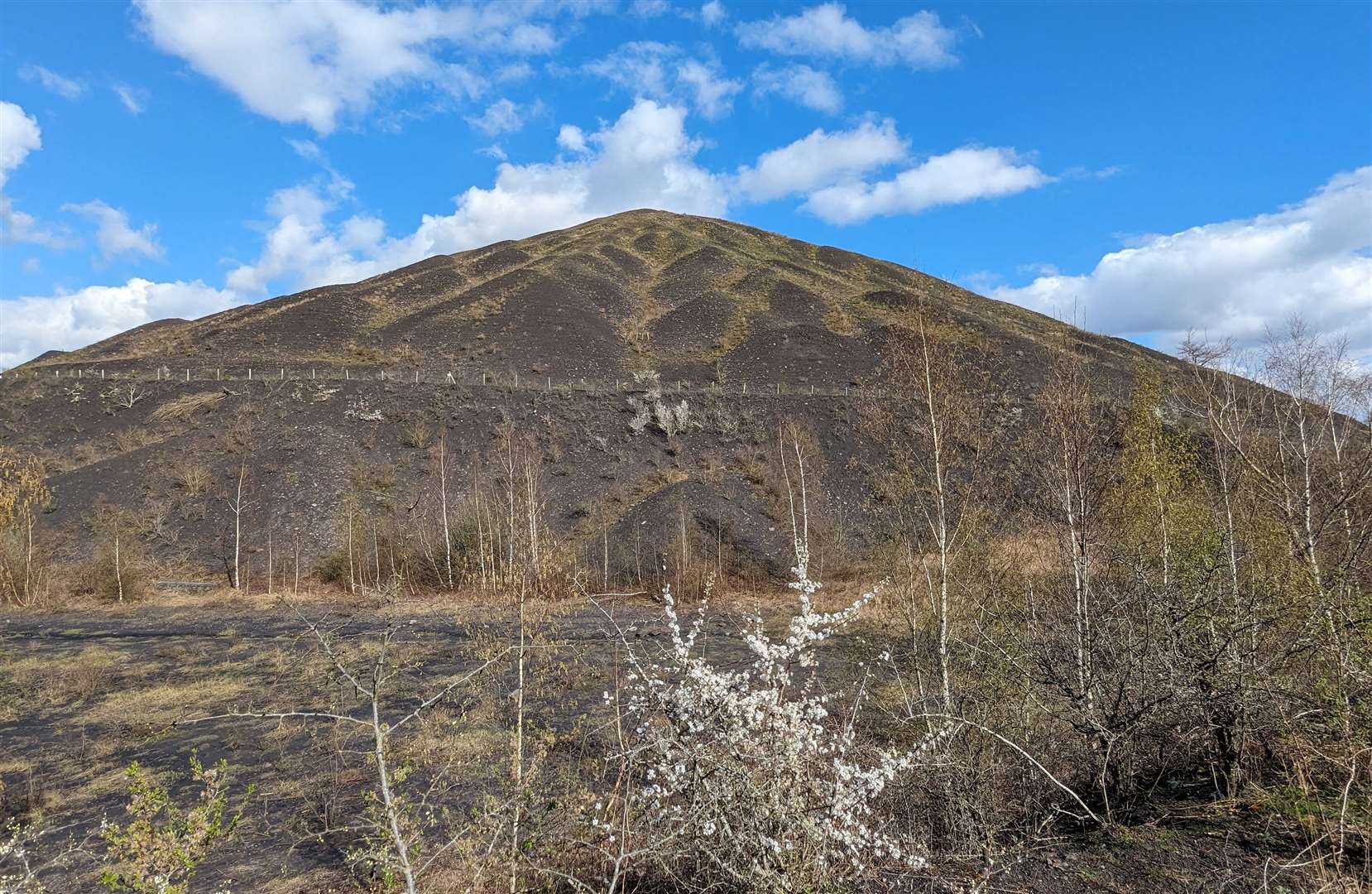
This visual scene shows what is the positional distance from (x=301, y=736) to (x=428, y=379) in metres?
29.4

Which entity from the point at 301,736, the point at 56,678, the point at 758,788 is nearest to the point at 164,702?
the point at 56,678

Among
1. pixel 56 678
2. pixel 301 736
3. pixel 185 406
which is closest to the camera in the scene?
pixel 301 736

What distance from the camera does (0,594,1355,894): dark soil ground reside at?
13.4 ft

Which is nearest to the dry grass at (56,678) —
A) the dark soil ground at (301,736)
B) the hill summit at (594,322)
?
the dark soil ground at (301,736)

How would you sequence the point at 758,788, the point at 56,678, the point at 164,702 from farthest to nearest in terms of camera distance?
the point at 56,678, the point at 164,702, the point at 758,788

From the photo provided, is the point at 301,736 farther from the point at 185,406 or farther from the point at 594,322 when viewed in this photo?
the point at 594,322

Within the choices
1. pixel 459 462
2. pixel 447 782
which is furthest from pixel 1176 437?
pixel 459 462

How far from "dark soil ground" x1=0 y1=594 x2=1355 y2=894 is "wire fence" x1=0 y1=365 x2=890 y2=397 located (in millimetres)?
17943

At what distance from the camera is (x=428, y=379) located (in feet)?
122

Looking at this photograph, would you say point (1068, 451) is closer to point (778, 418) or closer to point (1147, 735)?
point (1147, 735)

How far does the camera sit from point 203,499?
26.8 m

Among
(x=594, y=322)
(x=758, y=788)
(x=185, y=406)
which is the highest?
(x=594, y=322)

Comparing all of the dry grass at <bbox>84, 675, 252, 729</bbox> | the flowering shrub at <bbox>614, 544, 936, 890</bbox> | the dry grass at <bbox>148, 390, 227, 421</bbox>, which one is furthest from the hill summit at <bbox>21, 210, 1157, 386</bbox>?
the flowering shrub at <bbox>614, 544, 936, 890</bbox>

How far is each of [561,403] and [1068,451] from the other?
29474 mm
